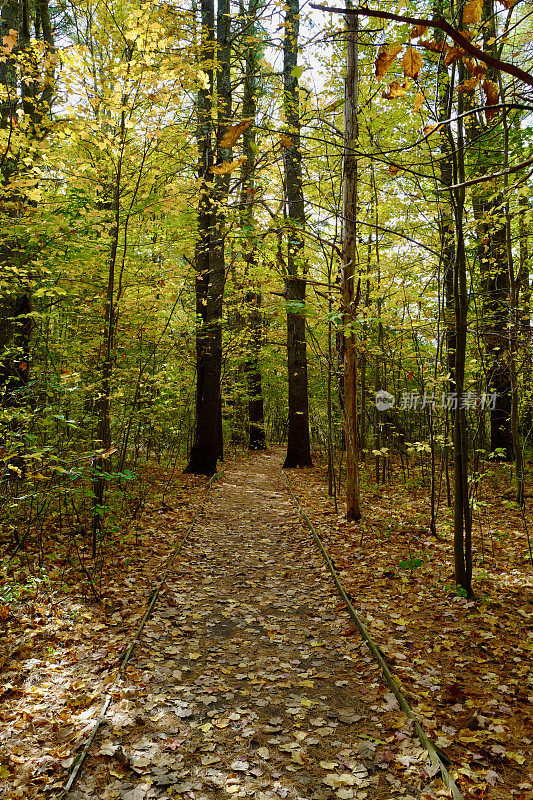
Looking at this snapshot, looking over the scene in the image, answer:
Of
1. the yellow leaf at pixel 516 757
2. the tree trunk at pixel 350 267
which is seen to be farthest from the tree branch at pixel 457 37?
the tree trunk at pixel 350 267

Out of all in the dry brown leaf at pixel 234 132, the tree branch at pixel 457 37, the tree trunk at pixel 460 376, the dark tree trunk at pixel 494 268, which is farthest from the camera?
the dark tree trunk at pixel 494 268

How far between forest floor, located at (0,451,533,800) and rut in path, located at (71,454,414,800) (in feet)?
0.04

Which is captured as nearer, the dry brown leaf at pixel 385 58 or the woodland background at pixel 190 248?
the dry brown leaf at pixel 385 58

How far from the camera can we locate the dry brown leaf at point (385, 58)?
1581 millimetres

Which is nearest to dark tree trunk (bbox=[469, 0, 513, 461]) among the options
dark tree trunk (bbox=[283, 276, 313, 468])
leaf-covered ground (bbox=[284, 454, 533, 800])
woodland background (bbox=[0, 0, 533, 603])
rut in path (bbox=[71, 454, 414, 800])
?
woodland background (bbox=[0, 0, 533, 603])

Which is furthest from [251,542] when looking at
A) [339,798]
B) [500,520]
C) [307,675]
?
[339,798]

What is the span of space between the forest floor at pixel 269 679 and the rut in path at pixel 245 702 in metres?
0.01

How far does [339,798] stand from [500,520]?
6591 millimetres

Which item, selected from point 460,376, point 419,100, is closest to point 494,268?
point 460,376

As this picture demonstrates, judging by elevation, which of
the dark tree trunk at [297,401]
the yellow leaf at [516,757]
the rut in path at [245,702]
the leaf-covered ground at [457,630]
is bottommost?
the rut in path at [245,702]

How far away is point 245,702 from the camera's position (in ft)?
12.2

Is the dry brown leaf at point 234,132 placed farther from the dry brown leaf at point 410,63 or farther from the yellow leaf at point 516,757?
the yellow leaf at point 516,757

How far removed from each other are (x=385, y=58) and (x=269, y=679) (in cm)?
426

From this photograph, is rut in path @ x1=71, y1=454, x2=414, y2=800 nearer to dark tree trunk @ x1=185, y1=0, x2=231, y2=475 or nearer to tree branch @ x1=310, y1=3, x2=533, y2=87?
tree branch @ x1=310, y1=3, x2=533, y2=87
